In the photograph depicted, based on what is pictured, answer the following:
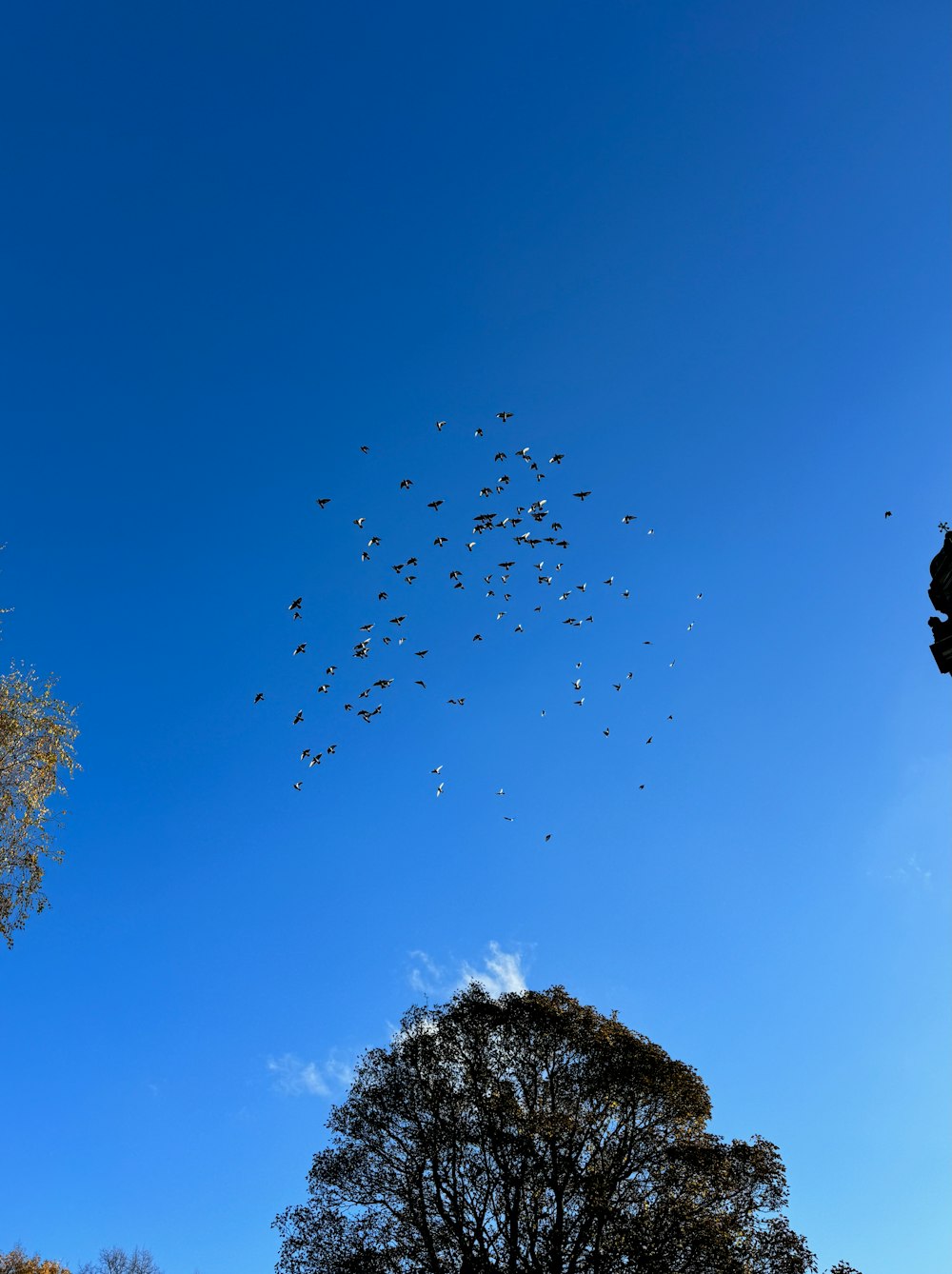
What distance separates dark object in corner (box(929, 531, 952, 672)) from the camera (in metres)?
17.8

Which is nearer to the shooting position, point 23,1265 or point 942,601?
point 942,601

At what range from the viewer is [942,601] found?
18797mm

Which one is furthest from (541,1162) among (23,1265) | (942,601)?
(23,1265)

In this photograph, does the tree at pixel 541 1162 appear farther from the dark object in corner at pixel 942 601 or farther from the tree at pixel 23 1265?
the tree at pixel 23 1265

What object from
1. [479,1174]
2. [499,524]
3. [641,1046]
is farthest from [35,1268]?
[499,524]

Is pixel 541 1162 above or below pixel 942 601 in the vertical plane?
below

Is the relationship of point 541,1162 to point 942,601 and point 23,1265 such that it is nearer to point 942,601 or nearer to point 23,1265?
point 942,601

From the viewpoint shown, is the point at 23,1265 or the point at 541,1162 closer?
the point at 541,1162

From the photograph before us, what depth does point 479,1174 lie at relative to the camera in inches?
954

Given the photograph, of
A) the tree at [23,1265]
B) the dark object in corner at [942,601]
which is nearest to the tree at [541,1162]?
the dark object in corner at [942,601]

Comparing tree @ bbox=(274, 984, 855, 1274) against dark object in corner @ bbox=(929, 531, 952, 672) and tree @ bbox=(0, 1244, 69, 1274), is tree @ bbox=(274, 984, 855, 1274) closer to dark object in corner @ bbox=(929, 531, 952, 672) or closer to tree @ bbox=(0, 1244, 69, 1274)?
dark object in corner @ bbox=(929, 531, 952, 672)

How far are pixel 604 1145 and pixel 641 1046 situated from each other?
10.2 feet

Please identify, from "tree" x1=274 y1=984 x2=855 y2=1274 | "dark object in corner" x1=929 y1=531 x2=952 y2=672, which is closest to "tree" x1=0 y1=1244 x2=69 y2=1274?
"tree" x1=274 y1=984 x2=855 y2=1274

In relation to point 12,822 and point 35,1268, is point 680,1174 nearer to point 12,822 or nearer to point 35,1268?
point 12,822
